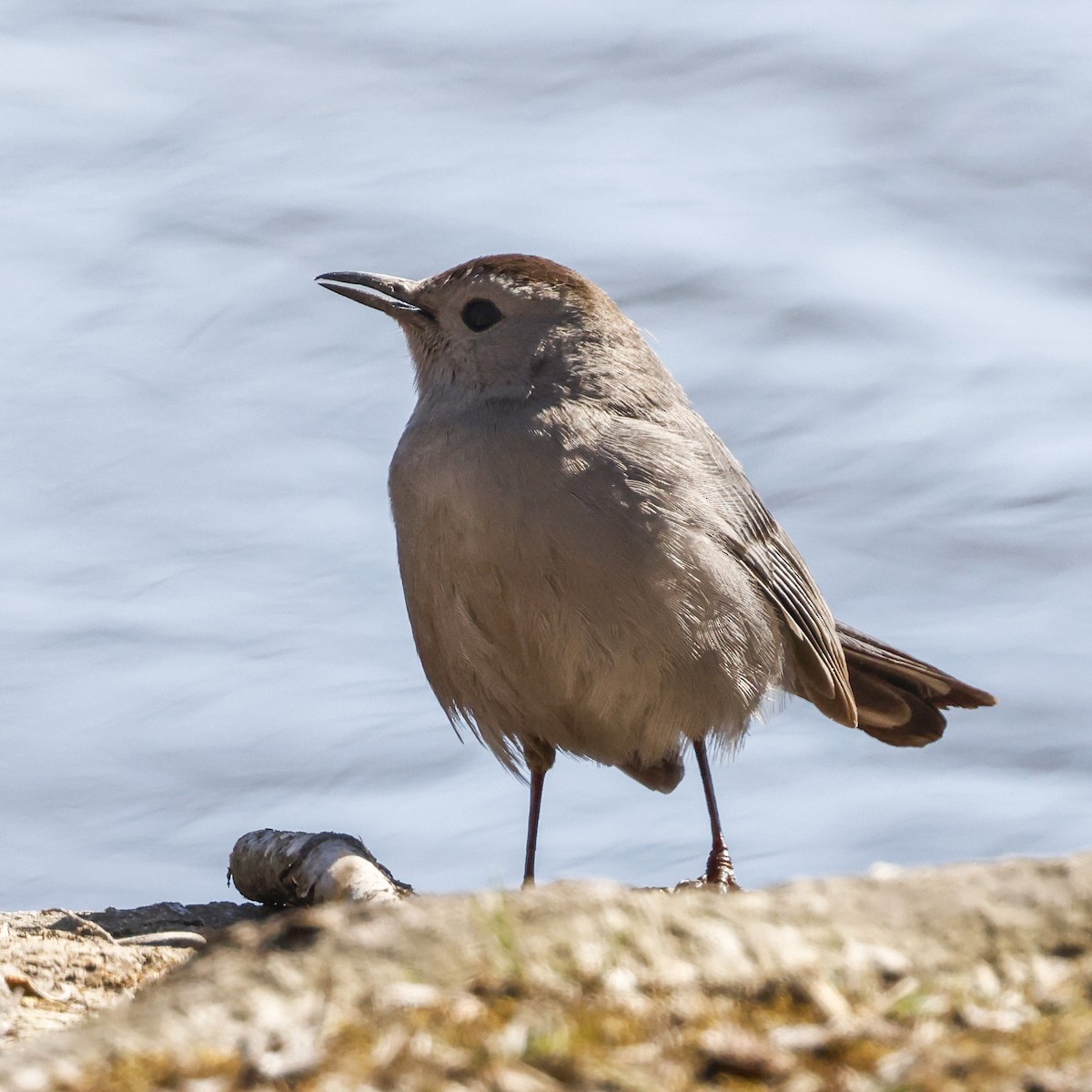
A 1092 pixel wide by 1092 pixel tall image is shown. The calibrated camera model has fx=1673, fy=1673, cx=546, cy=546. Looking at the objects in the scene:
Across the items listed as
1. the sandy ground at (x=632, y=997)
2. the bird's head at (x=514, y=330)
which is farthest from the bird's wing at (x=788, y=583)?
the sandy ground at (x=632, y=997)

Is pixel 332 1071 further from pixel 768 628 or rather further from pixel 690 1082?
pixel 768 628

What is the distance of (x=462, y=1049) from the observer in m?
2.79

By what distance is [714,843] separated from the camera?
6.92 metres

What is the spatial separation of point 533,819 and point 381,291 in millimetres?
2299

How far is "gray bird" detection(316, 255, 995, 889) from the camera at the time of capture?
5.93 metres

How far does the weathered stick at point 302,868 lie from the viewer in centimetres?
590

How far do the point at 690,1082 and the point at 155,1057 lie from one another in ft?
2.98

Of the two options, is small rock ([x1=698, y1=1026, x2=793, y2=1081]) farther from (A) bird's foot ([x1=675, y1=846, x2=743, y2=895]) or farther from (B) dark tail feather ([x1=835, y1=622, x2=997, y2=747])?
(B) dark tail feather ([x1=835, y1=622, x2=997, y2=747])

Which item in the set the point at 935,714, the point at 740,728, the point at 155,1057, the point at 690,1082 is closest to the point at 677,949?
the point at 690,1082

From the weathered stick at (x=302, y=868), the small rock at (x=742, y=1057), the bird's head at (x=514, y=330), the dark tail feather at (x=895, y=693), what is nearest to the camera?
the small rock at (x=742, y=1057)

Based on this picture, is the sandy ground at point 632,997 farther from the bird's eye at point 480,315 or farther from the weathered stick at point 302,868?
the bird's eye at point 480,315

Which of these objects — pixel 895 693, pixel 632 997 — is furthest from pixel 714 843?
pixel 632 997

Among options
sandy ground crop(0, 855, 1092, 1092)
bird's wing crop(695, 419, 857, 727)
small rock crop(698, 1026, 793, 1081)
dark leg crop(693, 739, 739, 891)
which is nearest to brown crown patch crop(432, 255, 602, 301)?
bird's wing crop(695, 419, 857, 727)

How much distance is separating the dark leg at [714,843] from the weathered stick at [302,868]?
4.09 feet
